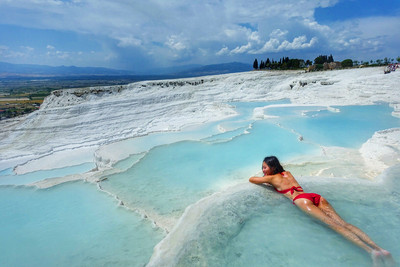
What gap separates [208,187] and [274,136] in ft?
15.1

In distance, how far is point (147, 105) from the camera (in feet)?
55.3

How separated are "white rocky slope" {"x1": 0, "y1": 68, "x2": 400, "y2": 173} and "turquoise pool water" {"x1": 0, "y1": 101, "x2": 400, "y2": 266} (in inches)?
170

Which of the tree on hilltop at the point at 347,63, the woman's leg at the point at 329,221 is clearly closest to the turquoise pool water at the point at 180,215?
the woman's leg at the point at 329,221

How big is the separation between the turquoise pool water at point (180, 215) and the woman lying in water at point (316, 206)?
104 mm

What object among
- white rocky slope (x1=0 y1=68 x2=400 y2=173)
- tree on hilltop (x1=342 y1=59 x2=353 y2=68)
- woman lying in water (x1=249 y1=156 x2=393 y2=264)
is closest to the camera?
woman lying in water (x1=249 y1=156 x2=393 y2=264)

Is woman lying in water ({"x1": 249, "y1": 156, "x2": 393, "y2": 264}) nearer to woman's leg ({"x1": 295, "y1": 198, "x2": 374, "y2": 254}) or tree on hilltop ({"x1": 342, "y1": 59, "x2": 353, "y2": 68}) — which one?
woman's leg ({"x1": 295, "y1": 198, "x2": 374, "y2": 254})

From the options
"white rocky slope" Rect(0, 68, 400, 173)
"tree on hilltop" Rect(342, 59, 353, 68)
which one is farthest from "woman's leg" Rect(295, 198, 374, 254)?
"tree on hilltop" Rect(342, 59, 353, 68)

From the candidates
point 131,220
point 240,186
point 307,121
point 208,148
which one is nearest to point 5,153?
point 208,148

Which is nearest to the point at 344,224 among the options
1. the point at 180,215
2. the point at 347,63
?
the point at 180,215

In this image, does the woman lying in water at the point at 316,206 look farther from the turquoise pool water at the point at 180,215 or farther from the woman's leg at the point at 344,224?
the turquoise pool water at the point at 180,215

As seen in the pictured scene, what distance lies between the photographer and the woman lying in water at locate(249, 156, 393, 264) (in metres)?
2.50

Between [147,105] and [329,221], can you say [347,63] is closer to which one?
[147,105]

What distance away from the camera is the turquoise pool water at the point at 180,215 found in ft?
8.52

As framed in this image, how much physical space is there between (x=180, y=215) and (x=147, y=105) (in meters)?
14.2
